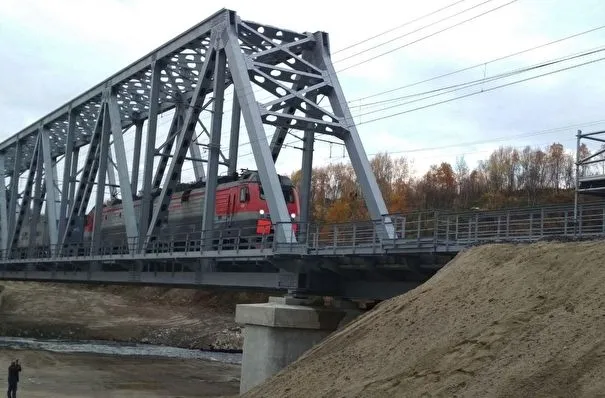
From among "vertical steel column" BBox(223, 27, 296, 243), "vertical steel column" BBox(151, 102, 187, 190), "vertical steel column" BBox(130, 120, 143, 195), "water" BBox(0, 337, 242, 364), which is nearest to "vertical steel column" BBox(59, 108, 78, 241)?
"vertical steel column" BBox(130, 120, 143, 195)

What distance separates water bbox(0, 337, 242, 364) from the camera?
170 ft

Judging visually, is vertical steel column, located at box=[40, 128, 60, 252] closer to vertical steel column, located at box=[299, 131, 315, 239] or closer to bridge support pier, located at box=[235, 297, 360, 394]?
vertical steel column, located at box=[299, 131, 315, 239]

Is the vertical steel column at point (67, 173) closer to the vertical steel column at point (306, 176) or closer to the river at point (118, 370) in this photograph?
the river at point (118, 370)

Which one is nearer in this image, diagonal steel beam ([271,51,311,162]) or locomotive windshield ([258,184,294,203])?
diagonal steel beam ([271,51,311,162])

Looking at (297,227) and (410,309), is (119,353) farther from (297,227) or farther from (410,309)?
(410,309)

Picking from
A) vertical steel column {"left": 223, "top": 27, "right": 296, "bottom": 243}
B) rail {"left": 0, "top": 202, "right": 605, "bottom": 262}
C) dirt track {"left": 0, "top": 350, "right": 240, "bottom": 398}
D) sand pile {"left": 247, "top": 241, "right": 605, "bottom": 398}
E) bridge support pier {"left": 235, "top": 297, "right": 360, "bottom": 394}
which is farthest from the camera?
dirt track {"left": 0, "top": 350, "right": 240, "bottom": 398}

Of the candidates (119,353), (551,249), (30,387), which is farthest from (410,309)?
(119,353)

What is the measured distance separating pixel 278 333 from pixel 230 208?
1272 centimetres

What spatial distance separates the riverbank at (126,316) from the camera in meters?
66.4

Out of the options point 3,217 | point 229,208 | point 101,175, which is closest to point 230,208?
point 229,208

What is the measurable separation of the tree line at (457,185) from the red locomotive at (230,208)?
53749 millimetres

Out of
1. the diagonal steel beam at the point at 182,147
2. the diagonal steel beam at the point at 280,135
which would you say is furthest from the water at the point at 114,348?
the diagonal steel beam at the point at 280,135

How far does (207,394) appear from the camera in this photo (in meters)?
33.3

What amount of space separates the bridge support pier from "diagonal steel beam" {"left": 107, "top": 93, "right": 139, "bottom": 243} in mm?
15432
